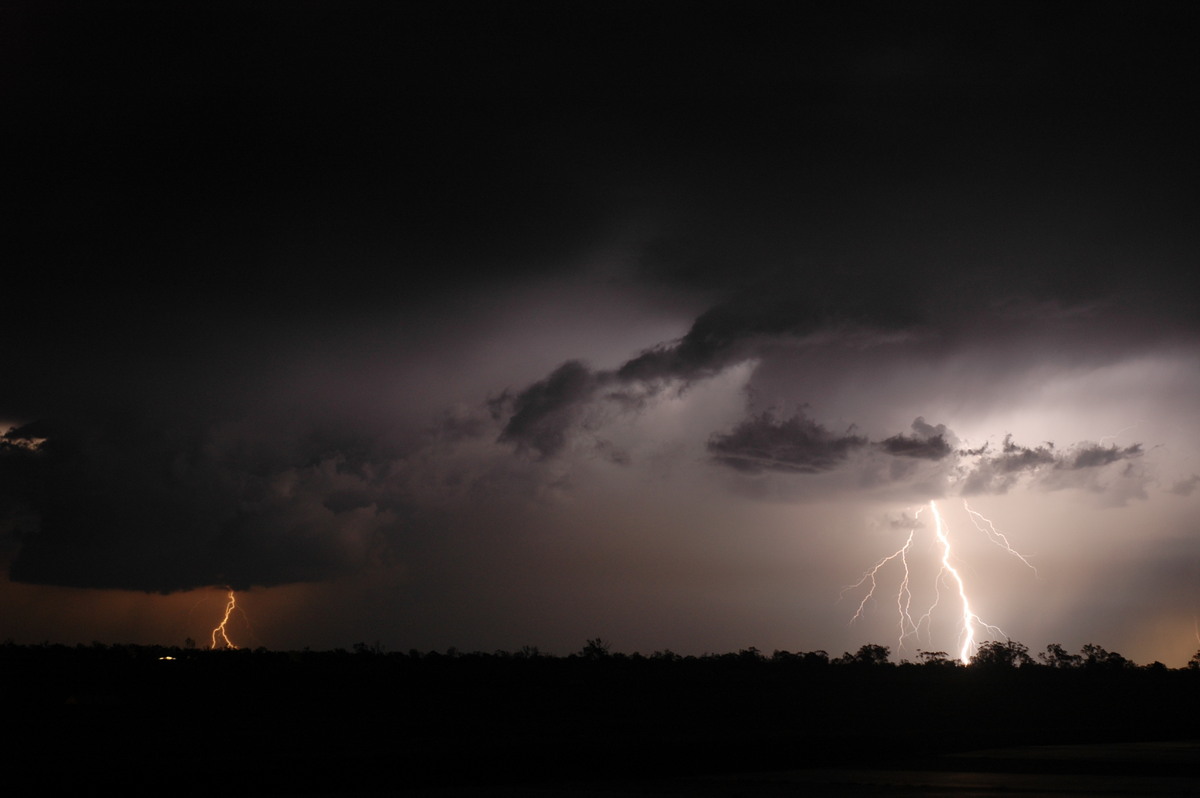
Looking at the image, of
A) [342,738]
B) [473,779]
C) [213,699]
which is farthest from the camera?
[213,699]

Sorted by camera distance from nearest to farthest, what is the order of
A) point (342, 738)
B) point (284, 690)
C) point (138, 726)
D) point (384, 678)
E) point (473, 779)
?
point (473, 779), point (342, 738), point (138, 726), point (284, 690), point (384, 678)

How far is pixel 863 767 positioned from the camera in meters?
21.2

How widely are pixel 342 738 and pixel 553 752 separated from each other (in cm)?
991

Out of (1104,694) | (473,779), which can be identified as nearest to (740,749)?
(473,779)

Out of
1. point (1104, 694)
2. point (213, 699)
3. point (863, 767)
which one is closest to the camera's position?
point (863, 767)

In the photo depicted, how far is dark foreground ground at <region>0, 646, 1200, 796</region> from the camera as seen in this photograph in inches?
694

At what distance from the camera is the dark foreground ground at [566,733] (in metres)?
17.6

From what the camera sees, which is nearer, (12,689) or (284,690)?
(12,689)

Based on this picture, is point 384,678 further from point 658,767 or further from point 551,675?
point 658,767

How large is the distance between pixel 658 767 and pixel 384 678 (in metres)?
45.8

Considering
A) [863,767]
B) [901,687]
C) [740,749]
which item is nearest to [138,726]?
[740,749]

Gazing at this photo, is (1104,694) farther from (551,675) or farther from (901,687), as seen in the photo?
(551,675)

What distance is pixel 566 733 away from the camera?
35.0 meters

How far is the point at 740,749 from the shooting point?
23.7 meters
